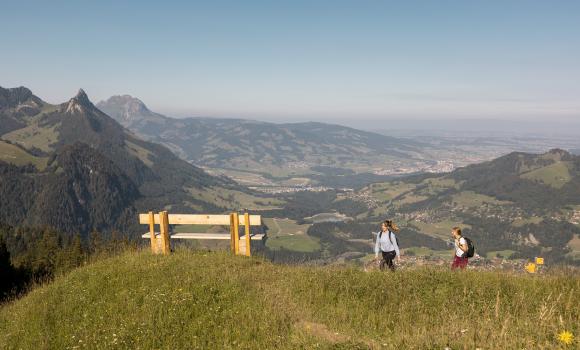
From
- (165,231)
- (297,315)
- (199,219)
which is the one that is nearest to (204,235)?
(199,219)

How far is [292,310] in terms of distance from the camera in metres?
10.3

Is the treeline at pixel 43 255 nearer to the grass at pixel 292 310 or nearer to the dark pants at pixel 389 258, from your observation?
the grass at pixel 292 310

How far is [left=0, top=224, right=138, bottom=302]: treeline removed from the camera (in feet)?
63.2

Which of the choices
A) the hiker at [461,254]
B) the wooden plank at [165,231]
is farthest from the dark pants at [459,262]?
the wooden plank at [165,231]

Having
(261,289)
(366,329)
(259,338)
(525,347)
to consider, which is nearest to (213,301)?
(261,289)

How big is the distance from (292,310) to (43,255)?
233ft

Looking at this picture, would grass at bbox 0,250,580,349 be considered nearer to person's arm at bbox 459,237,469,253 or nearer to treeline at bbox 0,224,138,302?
person's arm at bbox 459,237,469,253

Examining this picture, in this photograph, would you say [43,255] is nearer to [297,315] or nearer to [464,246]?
[297,315]

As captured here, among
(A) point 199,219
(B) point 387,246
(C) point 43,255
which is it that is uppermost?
(A) point 199,219

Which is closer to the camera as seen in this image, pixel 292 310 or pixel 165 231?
pixel 292 310

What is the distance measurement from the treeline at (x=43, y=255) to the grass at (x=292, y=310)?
204 inches

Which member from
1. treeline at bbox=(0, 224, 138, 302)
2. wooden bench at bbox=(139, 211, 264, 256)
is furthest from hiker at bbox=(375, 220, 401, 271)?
treeline at bbox=(0, 224, 138, 302)

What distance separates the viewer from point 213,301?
1111 centimetres

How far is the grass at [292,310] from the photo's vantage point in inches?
318
